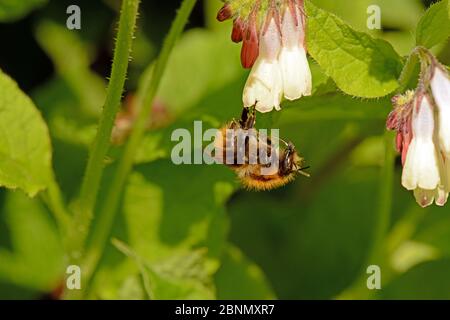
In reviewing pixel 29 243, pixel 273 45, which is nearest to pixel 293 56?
pixel 273 45

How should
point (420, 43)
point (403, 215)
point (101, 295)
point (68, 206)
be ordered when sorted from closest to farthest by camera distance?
point (420, 43), point (101, 295), point (68, 206), point (403, 215)

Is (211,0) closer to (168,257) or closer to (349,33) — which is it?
(168,257)

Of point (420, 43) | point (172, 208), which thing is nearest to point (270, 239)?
point (172, 208)

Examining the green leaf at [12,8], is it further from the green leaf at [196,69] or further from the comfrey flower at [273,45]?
the comfrey flower at [273,45]

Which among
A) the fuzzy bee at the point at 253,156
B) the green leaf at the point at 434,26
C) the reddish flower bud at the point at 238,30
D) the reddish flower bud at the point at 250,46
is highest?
the green leaf at the point at 434,26

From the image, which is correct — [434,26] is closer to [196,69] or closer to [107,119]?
[107,119]

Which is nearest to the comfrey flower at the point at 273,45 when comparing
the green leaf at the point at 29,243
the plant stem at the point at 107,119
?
the plant stem at the point at 107,119

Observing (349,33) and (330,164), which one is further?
(330,164)
